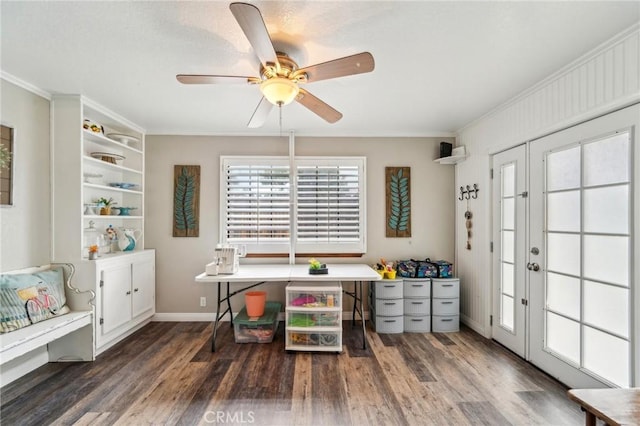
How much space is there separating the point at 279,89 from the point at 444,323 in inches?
124

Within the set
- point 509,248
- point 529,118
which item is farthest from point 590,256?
point 529,118

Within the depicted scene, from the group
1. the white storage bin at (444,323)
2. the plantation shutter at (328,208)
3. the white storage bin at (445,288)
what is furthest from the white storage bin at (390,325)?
the plantation shutter at (328,208)

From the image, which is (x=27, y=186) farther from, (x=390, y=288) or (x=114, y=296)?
(x=390, y=288)

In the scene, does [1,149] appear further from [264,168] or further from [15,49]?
[264,168]

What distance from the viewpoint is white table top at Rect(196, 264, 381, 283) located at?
9.32 feet

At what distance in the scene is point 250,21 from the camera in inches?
49.5

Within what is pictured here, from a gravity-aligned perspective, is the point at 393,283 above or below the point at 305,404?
above

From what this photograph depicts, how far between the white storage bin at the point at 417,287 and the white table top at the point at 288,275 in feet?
1.74

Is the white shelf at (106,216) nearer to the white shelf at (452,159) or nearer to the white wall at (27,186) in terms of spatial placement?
the white wall at (27,186)

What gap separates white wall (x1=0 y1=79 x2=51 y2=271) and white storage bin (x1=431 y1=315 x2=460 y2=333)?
161 inches

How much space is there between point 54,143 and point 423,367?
159 inches

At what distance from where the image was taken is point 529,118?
2525 mm

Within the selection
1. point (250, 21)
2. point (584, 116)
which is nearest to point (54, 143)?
point (250, 21)

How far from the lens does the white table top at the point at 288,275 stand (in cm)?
284
